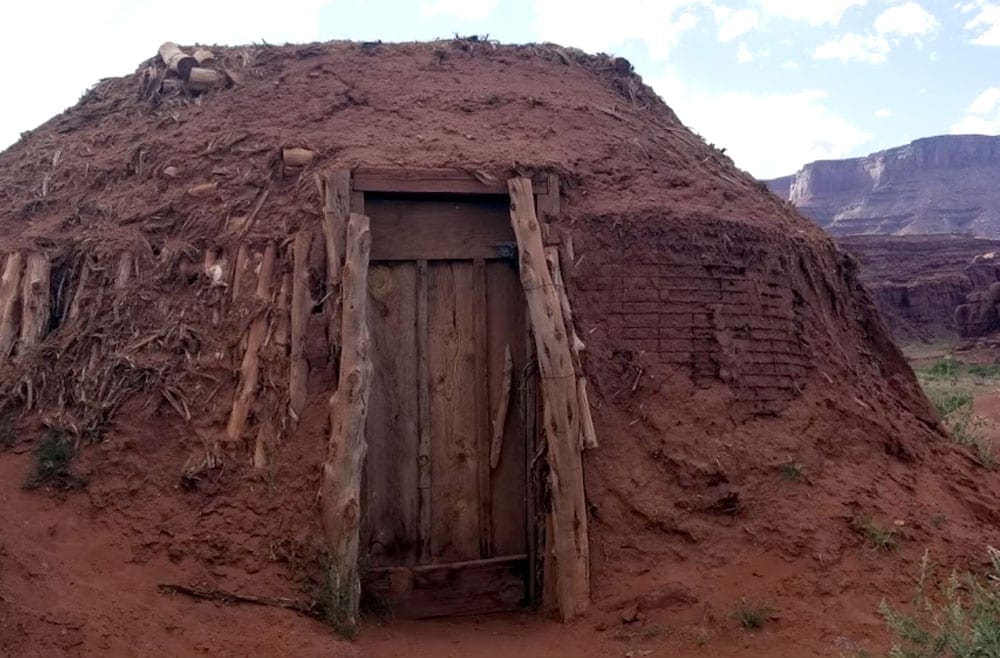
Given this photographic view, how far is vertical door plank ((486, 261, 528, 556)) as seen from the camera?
5.72 meters

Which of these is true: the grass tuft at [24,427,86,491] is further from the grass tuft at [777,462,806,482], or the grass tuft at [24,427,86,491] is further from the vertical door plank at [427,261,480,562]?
the grass tuft at [777,462,806,482]

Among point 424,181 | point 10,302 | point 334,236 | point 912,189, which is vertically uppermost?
point 912,189

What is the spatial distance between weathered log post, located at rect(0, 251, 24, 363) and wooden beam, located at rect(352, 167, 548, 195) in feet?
7.13

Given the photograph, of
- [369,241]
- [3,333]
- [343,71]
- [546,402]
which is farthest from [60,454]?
[343,71]

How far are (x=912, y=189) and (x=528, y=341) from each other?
79.6m

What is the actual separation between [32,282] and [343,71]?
267 centimetres

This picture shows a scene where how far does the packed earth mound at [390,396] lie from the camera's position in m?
4.76

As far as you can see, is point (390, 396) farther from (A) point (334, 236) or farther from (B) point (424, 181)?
(B) point (424, 181)

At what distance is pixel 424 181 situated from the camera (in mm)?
5633

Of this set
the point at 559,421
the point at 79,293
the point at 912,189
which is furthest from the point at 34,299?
the point at 912,189

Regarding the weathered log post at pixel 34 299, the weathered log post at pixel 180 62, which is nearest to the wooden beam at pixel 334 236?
the weathered log post at pixel 34 299

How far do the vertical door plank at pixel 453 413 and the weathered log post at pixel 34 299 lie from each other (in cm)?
228

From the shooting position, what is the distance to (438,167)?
5.72 meters

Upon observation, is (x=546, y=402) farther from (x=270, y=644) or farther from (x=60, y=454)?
(x=60, y=454)
